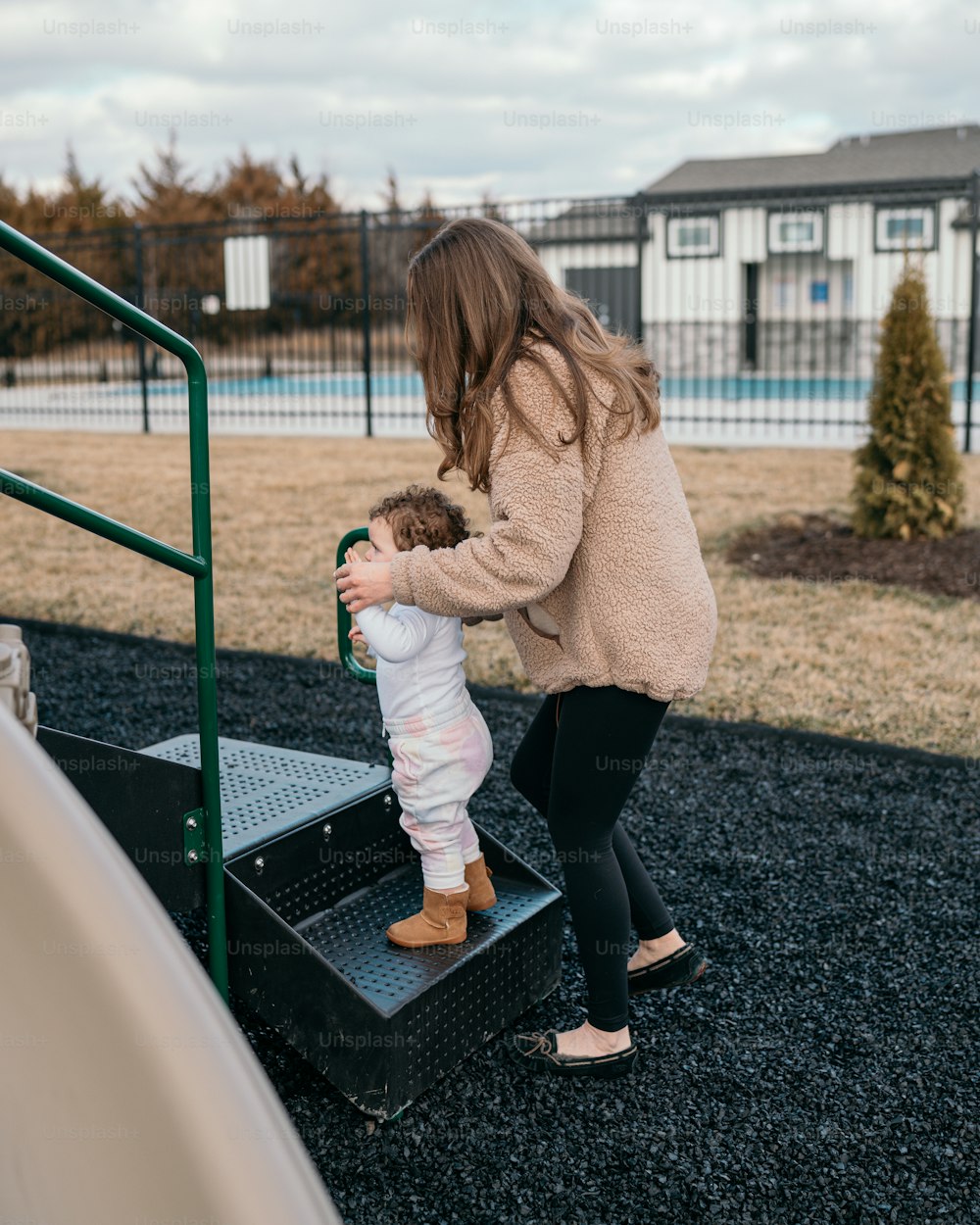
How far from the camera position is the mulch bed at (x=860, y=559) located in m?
7.04

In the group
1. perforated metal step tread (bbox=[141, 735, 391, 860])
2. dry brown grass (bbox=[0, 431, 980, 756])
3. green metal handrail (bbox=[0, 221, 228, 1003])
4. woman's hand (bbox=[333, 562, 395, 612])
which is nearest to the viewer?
green metal handrail (bbox=[0, 221, 228, 1003])

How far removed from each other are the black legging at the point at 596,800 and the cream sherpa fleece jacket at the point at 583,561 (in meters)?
0.06

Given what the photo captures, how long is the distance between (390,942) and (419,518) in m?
0.91

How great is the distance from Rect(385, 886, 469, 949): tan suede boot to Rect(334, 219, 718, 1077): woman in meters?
0.27

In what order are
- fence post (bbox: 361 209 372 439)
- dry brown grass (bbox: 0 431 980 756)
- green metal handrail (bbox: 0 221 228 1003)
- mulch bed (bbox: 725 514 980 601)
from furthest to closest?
fence post (bbox: 361 209 372 439)
mulch bed (bbox: 725 514 980 601)
dry brown grass (bbox: 0 431 980 756)
green metal handrail (bbox: 0 221 228 1003)

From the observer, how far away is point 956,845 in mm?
3859

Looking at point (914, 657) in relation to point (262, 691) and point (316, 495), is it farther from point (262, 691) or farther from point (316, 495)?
point (316, 495)

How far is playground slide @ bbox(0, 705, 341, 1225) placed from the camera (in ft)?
3.96

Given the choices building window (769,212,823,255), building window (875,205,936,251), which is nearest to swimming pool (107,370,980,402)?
building window (875,205,936,251)

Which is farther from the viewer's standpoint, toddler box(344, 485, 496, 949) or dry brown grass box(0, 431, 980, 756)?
dry brown grass box(0, 431, 980, 756)

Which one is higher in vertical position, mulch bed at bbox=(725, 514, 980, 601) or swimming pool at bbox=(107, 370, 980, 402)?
swimming pool at bbox=(107, 370, 980, 402)

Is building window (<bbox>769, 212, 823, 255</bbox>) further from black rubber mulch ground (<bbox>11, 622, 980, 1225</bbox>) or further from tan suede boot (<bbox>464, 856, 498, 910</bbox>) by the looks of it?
tan suede boot (<bbox>464, 856, 498, 910</bbox>)

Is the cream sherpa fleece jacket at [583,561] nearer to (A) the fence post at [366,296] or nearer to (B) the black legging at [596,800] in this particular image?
(B) the black legging at [596,800]

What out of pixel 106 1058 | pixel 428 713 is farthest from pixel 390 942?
pixel 106 1058
